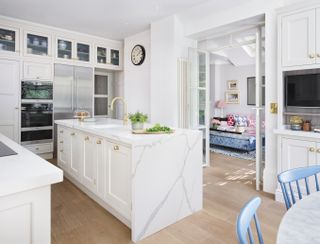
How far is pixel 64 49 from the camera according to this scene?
15.9ft

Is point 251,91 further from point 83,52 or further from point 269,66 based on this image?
point 83,52

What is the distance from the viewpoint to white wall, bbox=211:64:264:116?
24.0 ft

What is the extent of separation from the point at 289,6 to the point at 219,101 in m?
5.31

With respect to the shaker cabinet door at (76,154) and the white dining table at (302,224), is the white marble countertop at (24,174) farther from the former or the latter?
the shaker cabinet door at (76,154)

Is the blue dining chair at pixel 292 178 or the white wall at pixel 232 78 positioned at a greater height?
the white wall at pixel 232 78

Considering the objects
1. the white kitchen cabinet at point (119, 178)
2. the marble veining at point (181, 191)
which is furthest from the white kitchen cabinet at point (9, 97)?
the marble veining at point (181, 191)

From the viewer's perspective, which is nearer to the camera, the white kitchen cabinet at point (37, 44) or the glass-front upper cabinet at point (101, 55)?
the white kitchen cabinet at point (37, 44)

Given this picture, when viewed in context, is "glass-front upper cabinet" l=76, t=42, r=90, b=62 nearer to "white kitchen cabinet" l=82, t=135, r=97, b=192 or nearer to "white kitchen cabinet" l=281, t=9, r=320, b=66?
"white kitchen cabinet" l=82, t=135, r=97, b=192

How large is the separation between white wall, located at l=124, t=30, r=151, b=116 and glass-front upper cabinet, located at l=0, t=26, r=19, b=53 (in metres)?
2.20

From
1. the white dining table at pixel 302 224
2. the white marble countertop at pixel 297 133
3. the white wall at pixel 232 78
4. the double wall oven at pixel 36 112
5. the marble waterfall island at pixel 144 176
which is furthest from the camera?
the white wall at pixel 232 78

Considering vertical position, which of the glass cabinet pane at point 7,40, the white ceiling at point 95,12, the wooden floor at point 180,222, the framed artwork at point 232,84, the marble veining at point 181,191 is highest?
the white ceiling at point 95,12

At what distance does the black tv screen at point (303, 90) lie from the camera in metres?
2.66

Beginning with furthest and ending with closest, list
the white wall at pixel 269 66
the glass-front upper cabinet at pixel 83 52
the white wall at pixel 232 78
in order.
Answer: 1. the white wall at pixel 232 78
2. the glass-front upper cabinet at pixel 83 52
3. the white wall at pixel 269 66

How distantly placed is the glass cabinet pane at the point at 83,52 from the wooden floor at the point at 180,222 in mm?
2876
